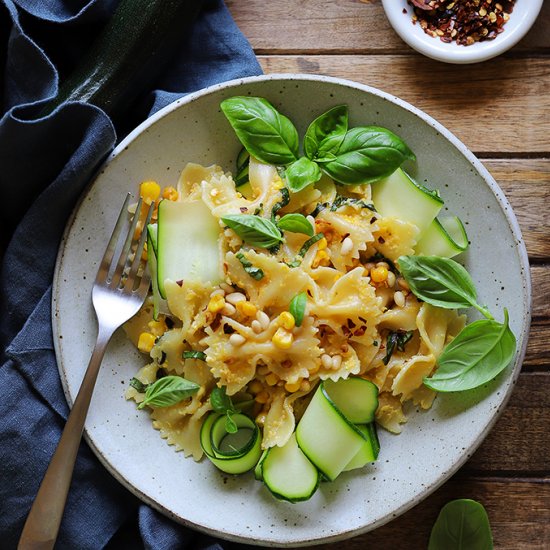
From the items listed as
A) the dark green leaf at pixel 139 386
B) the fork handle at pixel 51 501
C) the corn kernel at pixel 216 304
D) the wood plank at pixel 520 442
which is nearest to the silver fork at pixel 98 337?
the fork handle at pixel 51 501

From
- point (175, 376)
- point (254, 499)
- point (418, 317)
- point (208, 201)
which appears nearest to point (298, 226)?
point (208, 201)

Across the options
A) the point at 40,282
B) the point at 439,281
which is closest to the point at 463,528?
the point at 439,281

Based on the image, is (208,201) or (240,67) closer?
(208,201)

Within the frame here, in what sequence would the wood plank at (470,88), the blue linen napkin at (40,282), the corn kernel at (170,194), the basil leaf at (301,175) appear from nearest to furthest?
the basil leaf at (301,175), the blue linen napkin at (40,282), the corn kernel at (170,194), the wood plank at (470,88)

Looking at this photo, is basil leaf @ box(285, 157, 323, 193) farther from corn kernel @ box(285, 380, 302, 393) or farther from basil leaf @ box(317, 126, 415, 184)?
corn kernel @ box(285, 380, 302, 393)

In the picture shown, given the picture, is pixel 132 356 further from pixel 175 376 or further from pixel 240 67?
pixel 240 67

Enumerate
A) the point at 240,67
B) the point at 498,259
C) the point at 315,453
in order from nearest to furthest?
the point at 315,453 < the point at 498,259 < the point at 240,67

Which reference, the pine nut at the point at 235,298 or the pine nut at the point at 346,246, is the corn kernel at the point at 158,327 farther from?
the pine nut at the point at 346,246
